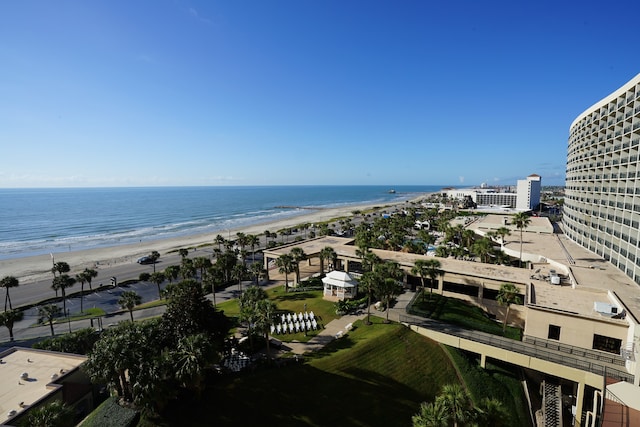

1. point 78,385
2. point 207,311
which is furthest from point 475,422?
point 78,385

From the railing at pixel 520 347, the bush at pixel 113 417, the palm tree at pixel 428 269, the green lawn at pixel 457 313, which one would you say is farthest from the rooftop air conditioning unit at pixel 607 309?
the bush at pixel 113 417

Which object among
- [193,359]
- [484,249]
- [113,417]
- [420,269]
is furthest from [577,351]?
[113,417]

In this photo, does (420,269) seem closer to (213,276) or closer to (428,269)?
(428,269)

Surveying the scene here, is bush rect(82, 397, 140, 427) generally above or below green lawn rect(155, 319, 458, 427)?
above

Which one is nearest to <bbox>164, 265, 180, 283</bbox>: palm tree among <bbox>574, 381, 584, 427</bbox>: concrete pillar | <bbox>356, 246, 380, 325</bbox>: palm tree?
<bbox>356, 246, 380, 325</bbox>: palm tree

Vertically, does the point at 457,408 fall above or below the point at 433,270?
above

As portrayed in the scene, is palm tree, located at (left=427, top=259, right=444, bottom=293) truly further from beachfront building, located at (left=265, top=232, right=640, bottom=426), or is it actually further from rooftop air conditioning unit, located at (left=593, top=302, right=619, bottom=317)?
rooftop air conditioning unit, located at (left=593, top=302, right=619, bottom=317)

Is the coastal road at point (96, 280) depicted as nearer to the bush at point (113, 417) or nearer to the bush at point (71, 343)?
the bush at point (71, 343)

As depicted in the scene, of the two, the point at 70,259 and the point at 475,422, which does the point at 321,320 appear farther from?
the point at 70,259
